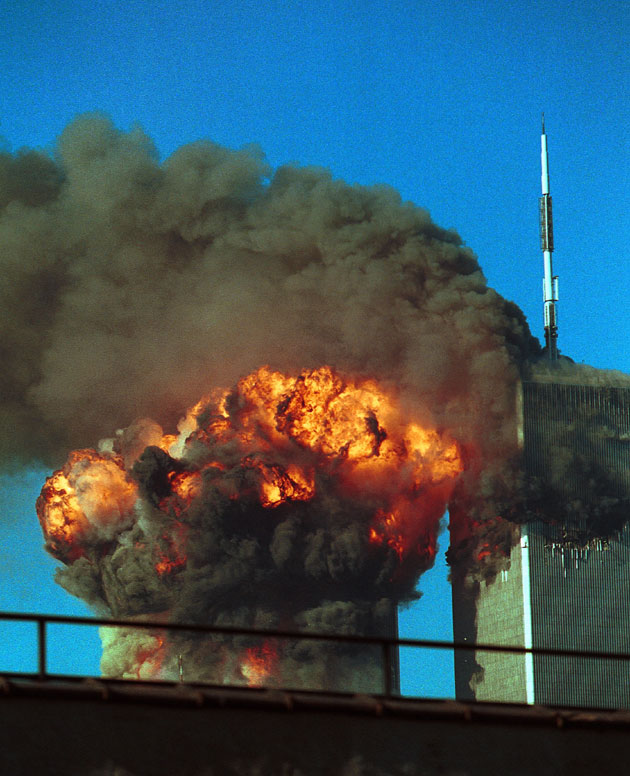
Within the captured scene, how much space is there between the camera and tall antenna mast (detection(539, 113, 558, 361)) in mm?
141125

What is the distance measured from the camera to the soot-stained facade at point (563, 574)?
13262 cm

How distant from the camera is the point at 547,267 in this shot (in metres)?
147

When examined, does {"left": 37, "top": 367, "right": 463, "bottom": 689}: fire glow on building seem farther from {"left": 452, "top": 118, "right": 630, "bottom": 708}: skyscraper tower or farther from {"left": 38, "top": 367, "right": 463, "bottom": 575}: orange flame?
{"left": 452, "top": 118, "right": 630, "bottom": 708}: skyscraper tower

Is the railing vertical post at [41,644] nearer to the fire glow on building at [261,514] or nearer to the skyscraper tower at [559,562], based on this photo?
the fire glow on building at [261,514]

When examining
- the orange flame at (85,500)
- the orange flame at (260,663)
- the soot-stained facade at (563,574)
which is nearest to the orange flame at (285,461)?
the orange flame at (85,500)

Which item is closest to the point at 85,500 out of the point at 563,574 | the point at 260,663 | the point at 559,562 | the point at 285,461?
the point at 285,461

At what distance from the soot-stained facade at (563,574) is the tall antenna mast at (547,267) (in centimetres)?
499

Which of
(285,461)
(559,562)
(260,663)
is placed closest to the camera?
(285,461)

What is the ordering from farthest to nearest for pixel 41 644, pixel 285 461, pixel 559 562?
pixel 559 562, pixel 285 461, pixel 41 644

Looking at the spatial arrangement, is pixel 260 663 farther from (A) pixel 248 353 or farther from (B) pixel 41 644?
(B) pixel 41 644

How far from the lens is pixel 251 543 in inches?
4437

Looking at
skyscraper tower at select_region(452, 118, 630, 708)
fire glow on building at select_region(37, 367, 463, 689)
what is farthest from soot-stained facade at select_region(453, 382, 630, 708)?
fire glow on building at select_region(37, 367, 463, 689)

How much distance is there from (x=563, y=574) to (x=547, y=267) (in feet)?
85.4

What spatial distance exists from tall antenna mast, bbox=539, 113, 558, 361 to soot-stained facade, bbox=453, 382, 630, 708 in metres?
4.99
